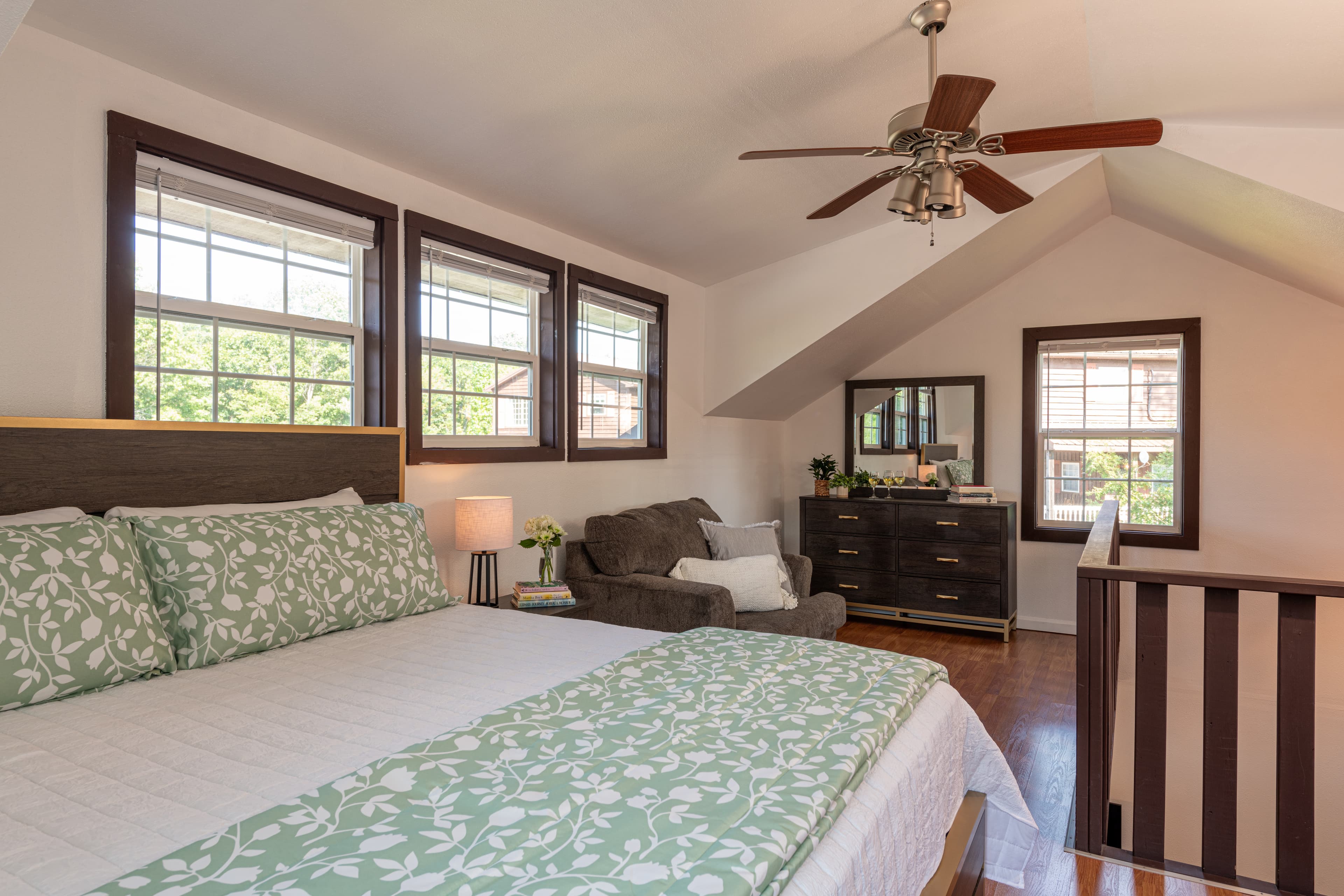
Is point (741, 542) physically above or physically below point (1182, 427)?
below

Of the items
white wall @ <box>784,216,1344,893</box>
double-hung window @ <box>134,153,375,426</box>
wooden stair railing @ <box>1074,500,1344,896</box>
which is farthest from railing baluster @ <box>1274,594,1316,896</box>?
double-hung window @ <box>134,153,375,426</box>

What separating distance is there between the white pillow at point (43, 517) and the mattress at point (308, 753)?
1.56ft

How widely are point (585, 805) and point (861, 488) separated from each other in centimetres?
463

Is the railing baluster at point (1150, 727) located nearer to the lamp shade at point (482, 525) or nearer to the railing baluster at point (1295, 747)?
the railing baluster at point (1295, 747)

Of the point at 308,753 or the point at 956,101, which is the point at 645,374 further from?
the point at 308,753

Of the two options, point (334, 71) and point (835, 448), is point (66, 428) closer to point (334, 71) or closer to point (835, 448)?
point (334, 71)

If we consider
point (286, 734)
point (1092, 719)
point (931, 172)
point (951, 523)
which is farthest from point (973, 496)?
point (286, 734)

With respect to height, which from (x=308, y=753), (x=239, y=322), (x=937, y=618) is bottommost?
(x=937, y=618)

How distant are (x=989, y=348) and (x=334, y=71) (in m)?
4.58

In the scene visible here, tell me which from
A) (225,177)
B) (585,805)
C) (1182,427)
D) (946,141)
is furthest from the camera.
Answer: (1182,427)

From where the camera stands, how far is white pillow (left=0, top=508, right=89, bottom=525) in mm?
1779

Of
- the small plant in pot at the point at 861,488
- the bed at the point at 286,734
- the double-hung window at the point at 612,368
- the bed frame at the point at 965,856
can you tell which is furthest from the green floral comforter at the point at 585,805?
the small plant in pot at the point at 861,488

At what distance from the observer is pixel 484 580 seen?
3314 millimetres

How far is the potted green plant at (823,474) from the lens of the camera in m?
5.64
